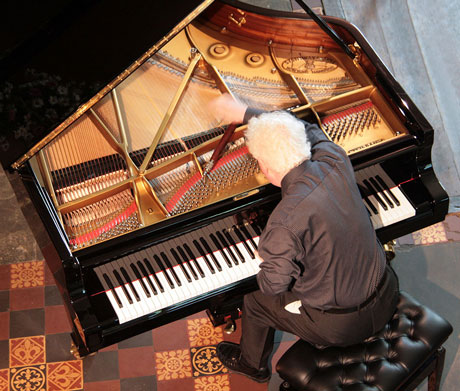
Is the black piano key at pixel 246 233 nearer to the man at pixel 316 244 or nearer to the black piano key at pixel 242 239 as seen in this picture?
the black piano key at pixel 242 239

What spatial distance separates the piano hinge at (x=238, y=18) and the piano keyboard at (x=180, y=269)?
120cm

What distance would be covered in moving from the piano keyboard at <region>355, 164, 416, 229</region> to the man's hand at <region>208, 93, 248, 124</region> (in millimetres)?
723

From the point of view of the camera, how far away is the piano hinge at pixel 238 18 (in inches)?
138

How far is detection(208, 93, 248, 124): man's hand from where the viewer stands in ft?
10.3

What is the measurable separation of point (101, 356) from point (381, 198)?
197cm

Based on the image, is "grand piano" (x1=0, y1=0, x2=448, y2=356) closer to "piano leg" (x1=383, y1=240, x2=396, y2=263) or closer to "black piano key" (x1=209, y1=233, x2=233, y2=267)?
"black piano key" (x1=209, y1=233, x2=233, y2=267)

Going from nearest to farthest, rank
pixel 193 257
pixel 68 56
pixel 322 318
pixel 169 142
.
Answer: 1. pixel 68 56
2. pixel 322 318
3. pixel 193 257
4. pixel 169 142

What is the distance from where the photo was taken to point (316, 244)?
2660 mm

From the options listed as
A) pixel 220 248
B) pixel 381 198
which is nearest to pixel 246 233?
pixel 220 248

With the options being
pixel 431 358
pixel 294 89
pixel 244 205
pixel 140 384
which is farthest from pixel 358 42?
pixel 140 384

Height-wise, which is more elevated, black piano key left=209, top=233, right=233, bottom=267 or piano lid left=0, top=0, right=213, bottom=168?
piano lid left=0, top=0, right=213, bottom=168

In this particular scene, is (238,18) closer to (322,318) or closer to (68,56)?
(68,56)

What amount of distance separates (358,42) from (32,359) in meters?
2.75

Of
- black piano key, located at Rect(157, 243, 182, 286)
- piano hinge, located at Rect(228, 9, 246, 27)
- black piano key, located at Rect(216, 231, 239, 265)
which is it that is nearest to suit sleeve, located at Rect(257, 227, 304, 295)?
black piano key, located at Rect(216, 231, 239, 265)
